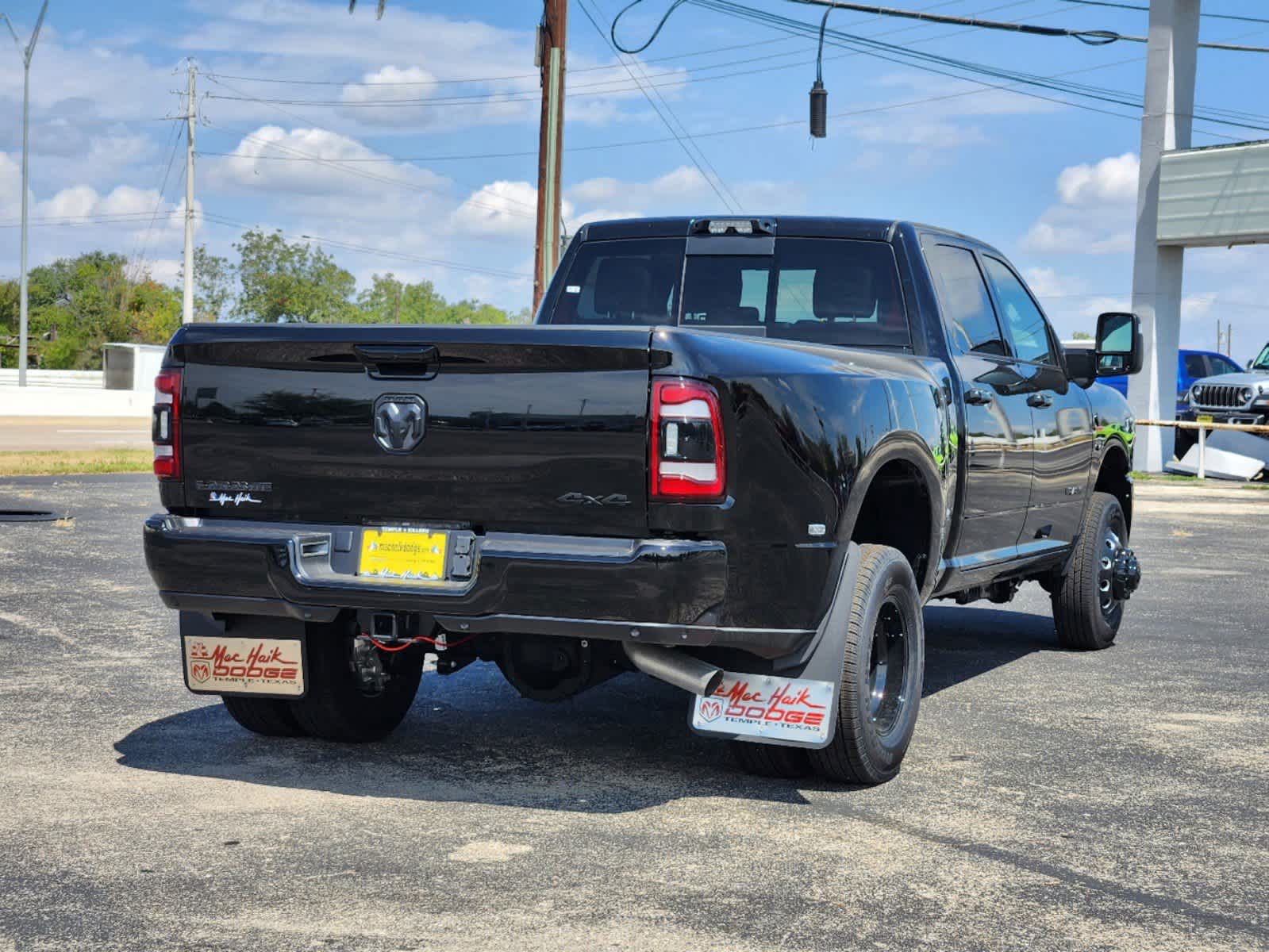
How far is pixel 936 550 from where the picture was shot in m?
6.05

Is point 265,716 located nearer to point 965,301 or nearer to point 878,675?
point 878,675

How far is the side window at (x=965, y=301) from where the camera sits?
6699 millimetres

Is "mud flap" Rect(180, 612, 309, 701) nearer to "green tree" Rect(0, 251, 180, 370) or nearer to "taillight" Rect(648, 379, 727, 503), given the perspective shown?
"taillight" Rect(648, 379, 727, 503)

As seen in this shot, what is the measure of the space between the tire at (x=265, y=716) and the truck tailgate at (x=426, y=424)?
3.28 feet

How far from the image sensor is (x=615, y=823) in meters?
4.89

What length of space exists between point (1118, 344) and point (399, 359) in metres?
4.36

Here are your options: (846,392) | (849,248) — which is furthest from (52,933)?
(849,248)

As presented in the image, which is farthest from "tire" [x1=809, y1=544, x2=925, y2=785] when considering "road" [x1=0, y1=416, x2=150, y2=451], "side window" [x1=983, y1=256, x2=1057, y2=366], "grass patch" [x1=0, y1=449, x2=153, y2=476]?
"road" [x1=0, y1=416, x2=150, y2=451]

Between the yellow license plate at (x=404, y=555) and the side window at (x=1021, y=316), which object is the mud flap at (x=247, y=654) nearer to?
the yellow license plate at (x=404, y=555)

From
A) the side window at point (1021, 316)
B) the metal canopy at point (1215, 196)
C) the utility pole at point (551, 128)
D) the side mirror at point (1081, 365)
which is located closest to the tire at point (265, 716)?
the side window at point (1021, 316)

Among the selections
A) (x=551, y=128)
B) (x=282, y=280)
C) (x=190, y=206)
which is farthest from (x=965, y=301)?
(x=282, y=280)

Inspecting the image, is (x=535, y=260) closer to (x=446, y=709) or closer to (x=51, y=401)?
(x=446, y=709)

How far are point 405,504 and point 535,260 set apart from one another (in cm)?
1863

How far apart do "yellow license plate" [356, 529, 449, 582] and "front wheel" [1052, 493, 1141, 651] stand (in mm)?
4498
